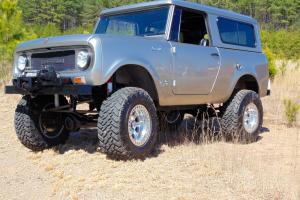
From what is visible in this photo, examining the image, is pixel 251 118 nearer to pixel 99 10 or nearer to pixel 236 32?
pixel 236 32

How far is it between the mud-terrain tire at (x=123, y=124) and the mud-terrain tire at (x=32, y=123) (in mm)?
1174

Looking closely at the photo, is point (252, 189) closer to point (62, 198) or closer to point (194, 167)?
point (194, 167)

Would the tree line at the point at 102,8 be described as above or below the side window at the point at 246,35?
above

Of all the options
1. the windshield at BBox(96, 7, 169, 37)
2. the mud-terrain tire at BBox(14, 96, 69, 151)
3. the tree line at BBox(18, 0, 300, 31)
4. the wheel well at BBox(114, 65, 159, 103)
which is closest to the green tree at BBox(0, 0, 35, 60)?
the windshield at BBox(96, 7, 169, 37)

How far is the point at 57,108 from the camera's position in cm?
511

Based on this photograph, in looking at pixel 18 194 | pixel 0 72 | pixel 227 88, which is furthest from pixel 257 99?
pixel 0 72

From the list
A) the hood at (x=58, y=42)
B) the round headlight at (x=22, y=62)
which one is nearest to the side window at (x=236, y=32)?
the hood at (x=58, y=42)

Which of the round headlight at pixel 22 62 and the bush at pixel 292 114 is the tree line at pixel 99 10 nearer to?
the bush at pixel 292 114

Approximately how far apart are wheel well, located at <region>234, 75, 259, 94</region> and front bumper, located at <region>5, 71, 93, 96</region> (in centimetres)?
349

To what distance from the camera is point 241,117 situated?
6.60 meters

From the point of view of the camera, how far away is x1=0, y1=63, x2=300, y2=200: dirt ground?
3850mm

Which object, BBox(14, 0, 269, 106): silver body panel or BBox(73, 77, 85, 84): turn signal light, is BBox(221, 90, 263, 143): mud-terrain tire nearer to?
BBox(14, 0, 269, 106): silver body panel

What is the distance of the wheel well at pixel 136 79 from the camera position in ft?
16.5

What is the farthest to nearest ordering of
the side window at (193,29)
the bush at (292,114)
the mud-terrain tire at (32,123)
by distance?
the bush at (292,114), the side window at (193,29), the mud-terrain tire at (32,123)
